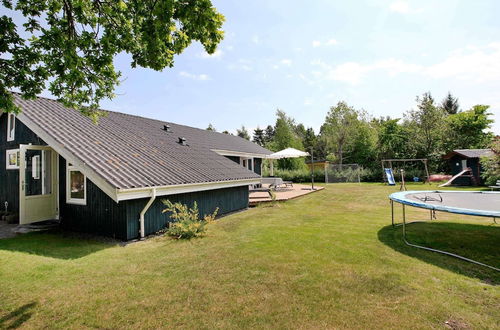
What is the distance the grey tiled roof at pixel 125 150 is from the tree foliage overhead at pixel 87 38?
66.0 inches

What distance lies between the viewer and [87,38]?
5043 mm

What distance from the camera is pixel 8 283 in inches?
148

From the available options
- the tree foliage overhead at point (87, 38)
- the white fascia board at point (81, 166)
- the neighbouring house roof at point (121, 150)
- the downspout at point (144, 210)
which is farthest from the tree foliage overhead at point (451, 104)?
the white fascia board at point (81, 166)

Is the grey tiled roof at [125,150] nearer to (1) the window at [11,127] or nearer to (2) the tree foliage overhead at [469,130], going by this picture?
(1) the window at [11,127]

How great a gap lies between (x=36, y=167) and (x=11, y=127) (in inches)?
114

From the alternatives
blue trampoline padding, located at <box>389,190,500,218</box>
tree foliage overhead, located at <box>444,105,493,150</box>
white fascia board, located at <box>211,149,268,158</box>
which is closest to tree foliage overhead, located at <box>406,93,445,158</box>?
tree foliage overhead, located at <box>444,105,493,150</box>

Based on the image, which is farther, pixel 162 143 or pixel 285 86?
pixel 285 86

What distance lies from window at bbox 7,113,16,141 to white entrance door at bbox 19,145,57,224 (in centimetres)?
239

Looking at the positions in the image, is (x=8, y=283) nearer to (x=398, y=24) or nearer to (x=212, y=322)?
(x=212, y=322)

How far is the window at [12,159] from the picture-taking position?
8.71m

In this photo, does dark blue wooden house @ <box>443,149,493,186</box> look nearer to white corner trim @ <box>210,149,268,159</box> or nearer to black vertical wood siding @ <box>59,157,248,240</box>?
white corner trim @ <box>210,149,268,159</box>

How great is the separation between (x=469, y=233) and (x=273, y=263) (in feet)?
18.9

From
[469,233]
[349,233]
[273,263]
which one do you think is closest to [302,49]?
[349,233]

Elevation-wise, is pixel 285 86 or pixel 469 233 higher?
pixel 285 86
